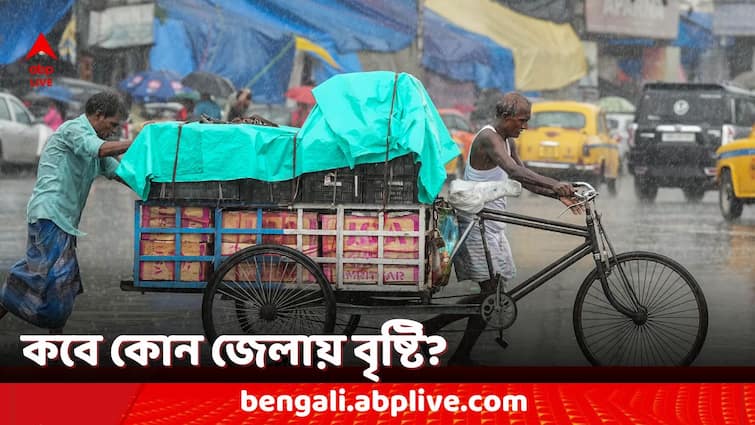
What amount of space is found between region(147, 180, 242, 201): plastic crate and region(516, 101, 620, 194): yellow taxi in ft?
36.3

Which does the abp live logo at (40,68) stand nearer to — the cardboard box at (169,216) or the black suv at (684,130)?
the black suv at (684,130)

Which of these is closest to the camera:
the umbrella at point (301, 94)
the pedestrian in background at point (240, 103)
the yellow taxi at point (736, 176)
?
the pedestrian in background at point (240, 103)

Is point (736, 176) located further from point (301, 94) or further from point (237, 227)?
point (237, 227)

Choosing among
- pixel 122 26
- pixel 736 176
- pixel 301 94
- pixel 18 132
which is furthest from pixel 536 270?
pixel 18 132

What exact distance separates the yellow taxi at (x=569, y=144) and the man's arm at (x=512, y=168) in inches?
427

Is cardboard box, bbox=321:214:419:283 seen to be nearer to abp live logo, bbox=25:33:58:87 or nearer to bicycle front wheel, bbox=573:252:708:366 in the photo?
bicycle front wheel, bbox=573:252:708:366

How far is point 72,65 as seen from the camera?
60.0 feet

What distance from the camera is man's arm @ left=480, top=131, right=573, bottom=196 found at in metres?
5.96

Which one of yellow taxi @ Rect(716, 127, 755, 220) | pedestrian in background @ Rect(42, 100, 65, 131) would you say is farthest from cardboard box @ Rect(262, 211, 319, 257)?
pedestrian in background @ Rect(42, 100, 65, 131)

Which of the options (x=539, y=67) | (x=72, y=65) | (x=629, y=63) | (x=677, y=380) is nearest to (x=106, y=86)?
(x=72, y=65)

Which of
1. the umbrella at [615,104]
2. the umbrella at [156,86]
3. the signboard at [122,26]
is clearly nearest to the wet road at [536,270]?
the umbrella at [156,86]

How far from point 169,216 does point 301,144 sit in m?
0.72

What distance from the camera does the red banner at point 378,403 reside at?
5.14 meters

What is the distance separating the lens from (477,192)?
603 cm
